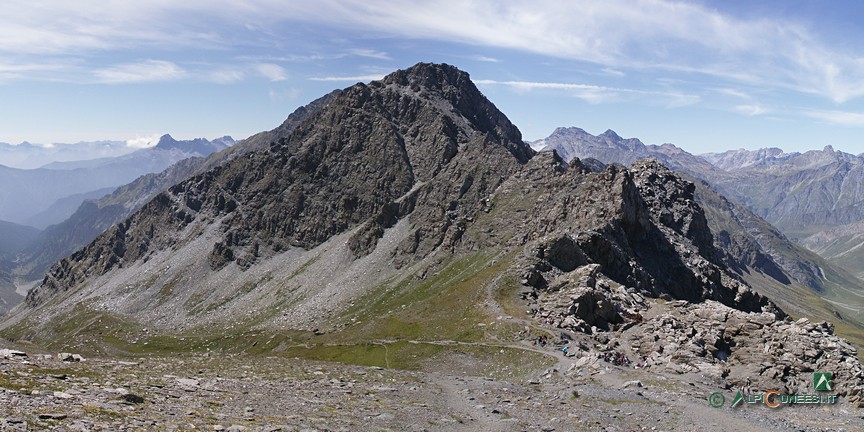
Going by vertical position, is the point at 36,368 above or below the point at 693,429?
above

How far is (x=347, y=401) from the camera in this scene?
49469 millimetres

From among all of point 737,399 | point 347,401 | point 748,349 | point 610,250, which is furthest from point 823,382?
point 610,250

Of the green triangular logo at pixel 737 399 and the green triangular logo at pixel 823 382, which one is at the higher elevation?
the green triangular logo at pixel 823 382

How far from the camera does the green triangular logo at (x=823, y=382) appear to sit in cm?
6034

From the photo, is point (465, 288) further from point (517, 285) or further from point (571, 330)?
point (571, 330)

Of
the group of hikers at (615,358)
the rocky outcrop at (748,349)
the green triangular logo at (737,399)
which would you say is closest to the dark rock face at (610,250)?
the group of hikers at (615,358)

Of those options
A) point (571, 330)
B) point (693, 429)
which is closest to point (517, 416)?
point (693, 429)

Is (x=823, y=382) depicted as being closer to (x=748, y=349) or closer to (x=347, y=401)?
(x=748, y=349)

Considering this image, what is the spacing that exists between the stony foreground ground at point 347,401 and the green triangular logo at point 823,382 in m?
3.01

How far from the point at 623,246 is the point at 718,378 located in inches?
2950

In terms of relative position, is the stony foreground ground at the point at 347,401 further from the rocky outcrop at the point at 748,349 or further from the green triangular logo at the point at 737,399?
the rocky outcrop at the point at 748,349

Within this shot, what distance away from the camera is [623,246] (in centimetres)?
13962

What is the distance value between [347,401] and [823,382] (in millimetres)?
51851

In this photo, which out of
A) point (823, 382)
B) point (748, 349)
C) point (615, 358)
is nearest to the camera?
point (823, 382)
